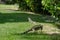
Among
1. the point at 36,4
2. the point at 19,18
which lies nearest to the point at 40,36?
the point at 19,18

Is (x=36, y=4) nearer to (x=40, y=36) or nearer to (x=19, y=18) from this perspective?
(x=19, y=18)

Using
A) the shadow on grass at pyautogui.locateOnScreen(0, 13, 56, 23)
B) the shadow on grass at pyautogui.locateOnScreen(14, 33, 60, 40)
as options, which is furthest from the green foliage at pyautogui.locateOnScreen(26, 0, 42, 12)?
the shadow on grass at pyautogui.locateOnScreen(14, 33, 60, 40)

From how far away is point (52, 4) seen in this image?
13.8 m

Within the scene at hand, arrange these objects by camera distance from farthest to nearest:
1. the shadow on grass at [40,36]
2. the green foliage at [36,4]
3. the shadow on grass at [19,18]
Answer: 1. the green foliage at [36,4]
2. the shadow on grass at [19,18]
3. the shadow on grass at [40,36]

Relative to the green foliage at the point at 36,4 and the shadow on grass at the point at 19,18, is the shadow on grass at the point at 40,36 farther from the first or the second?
the green foliage at the point at 36,4

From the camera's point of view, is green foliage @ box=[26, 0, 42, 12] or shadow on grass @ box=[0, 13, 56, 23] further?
green foliage @ box=[26, 0, 42, 12]

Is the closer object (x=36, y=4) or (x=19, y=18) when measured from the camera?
(x=19, y=18)

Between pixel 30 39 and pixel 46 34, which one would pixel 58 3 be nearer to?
pixel 46 34

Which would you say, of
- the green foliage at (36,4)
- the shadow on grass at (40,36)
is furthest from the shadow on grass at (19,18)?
the shadow on grass at (40,36)

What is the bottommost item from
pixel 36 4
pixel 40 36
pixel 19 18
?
pixel 19 18

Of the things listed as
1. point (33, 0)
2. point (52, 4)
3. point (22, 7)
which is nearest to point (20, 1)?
point (22, 7)

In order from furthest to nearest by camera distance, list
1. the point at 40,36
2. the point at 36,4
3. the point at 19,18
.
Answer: the point at 36,4 < the point at 19,18 < the point at 40,36

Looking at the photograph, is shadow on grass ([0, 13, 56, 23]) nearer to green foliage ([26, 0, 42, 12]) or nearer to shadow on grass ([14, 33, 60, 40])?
green foliage ([26, 0, 42, 12])

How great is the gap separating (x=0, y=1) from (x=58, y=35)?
111 feet
